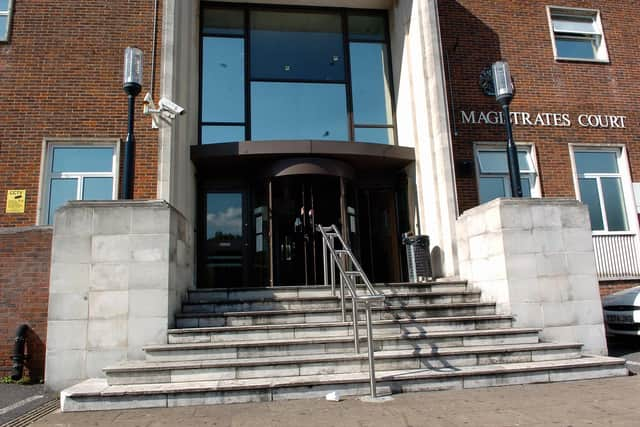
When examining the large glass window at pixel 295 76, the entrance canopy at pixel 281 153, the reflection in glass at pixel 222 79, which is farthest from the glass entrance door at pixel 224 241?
the reflection in glass at pixel 222 79

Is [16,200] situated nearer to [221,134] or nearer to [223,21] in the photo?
[221,134]

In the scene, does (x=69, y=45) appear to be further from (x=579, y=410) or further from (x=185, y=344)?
(x=579, y=410)

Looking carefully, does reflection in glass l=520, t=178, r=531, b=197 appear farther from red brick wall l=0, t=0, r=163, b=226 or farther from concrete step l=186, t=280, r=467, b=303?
red brick wall l=0, t=0, r=163, b=226

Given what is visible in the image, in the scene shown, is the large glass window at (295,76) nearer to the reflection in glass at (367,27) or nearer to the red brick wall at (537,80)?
the reflection in glass at (367,27)

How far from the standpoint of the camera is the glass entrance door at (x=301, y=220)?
7980 mm

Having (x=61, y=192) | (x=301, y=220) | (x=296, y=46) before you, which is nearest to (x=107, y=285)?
(x=61, y=192)

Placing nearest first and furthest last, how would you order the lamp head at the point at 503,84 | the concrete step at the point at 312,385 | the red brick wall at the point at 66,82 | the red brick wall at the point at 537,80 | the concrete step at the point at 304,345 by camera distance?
the concrete step at the point at 312,385
the concrete step at the point at 304,345
the lamp head at the point at 503,84
the red brick wall at the point at 66,82
the red brick wall at the point at 537,80

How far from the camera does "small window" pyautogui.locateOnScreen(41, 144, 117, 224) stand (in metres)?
7.64

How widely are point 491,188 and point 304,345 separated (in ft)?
18.1

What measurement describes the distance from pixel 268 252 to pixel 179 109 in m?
2.90

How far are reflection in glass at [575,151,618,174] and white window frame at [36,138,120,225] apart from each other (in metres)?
8.92

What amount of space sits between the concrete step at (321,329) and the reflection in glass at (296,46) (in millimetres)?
5966

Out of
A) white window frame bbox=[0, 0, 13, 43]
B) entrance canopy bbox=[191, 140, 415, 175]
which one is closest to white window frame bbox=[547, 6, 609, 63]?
entrance canopy bbox=[191, 140, 415, 175]

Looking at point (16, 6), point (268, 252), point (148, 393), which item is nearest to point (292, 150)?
point (268, 252)
